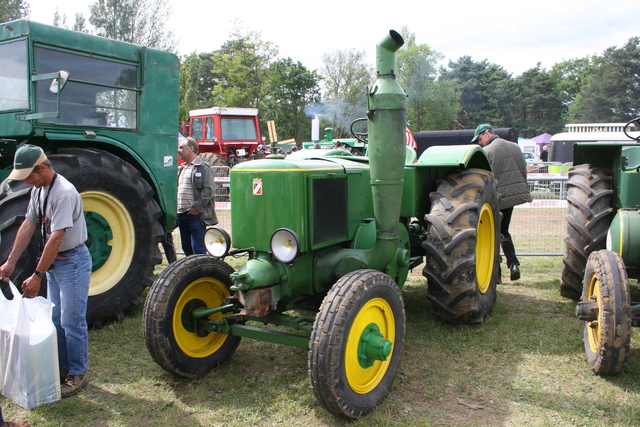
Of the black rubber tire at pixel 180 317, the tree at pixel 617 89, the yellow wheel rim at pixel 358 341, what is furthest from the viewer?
the tree at pixel 617 89

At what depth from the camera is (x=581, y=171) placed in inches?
191

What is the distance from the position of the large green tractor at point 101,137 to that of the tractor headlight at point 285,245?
2021 millimetres

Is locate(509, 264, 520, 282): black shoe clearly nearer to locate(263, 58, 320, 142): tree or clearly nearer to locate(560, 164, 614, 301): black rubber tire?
locate(560, 164, 614, 301): black rubber tire

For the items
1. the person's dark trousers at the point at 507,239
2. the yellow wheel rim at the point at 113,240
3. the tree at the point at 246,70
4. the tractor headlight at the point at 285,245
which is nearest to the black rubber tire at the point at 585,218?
the person's dark trousers at the point at 507,239

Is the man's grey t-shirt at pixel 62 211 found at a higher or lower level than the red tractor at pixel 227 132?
lower

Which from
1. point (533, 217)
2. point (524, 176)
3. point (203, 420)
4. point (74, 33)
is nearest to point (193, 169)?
point (74, 33)

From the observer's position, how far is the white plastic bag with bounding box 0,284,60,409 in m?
2.89

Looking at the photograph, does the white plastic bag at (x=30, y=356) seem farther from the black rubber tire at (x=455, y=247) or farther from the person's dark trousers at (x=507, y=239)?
the person's dark trousers at (x=507, y=239)

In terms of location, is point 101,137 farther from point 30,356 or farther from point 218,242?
point 30,356

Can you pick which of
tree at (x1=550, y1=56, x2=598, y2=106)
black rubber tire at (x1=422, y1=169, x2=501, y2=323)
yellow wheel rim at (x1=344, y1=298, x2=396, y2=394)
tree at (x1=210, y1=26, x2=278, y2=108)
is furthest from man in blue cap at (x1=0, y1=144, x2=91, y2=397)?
tree at (x1=550, y1=56, x2=598, y2=106)

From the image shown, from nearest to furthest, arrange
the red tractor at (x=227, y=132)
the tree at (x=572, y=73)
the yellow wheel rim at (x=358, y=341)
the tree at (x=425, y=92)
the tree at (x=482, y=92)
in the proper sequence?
1. the yellow wheel rim at (x=358, y=341)
2. the red tractor at (x=227, y=132)
3. the tree at (x=425, y=92)
4. the tree at (x=482, y=92)
5. the tree at (x=572, y=73)

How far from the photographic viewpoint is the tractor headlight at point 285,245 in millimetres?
A: 2953

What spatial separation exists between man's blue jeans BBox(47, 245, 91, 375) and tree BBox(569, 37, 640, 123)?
2090 inches

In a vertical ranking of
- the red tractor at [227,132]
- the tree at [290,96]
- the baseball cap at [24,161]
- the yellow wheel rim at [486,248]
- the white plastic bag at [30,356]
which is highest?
the tree at [290,96]
